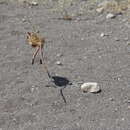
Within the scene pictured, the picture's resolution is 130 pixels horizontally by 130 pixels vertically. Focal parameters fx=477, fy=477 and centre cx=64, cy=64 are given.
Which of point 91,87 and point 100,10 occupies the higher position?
point 91,87

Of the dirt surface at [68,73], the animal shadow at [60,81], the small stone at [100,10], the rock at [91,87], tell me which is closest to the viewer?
the dirt surface at [68,73]

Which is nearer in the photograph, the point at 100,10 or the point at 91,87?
the point at 91,87

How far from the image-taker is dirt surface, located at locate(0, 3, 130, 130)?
9.95 feet

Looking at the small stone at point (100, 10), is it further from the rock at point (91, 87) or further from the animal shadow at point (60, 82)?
the rock at point (91, 87)

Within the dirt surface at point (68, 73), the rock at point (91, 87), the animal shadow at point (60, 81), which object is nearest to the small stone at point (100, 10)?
the dirt surface at point (68, 73)

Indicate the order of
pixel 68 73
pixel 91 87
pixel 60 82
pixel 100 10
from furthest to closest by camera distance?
pixel 100 10 < pixel 68 73 < pixel 60 82 < pixel 91 87

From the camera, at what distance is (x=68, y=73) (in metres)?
3.72

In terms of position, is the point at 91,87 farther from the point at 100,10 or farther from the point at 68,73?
the point at 100,10

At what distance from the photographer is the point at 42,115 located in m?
3.08

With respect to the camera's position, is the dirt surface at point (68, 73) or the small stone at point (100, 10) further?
the small stone at point (100, 10)

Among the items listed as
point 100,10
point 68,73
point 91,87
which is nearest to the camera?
point 91,87

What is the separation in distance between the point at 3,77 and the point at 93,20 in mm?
1966

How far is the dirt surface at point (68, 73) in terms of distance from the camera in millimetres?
3033

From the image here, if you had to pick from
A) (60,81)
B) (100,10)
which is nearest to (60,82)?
(60,81)
